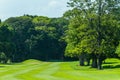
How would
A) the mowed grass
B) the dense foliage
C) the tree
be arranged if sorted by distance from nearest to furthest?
the mowed grass
the tree
the dense foliage

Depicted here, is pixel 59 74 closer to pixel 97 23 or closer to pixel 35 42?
pixel 97 23

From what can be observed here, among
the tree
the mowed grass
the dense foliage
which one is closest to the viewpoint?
the mowed grass

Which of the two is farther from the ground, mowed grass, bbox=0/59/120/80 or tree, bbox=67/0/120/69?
tree, bbox=67/0/120/69

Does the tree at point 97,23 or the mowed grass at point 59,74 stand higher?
the tree at point 97,23

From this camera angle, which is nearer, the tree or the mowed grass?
the mowed grass

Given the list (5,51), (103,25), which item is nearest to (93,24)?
(103,25)

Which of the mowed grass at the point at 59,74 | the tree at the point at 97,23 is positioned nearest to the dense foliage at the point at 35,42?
the tree at the point at 97,23

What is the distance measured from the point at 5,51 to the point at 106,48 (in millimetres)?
75041

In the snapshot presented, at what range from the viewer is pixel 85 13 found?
265 feet

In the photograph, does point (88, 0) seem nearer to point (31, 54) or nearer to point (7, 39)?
point (7, 39)

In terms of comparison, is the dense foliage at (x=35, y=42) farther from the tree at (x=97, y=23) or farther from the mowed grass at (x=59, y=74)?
the mowed grass at (x=59, y=74)

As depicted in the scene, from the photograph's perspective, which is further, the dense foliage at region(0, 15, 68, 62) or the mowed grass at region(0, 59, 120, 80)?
the dense foliage at region(0, 15, 68, 62)

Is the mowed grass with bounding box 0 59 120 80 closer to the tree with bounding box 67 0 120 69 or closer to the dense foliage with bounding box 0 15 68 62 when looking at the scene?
the tree with bounding box 67 0 120 69

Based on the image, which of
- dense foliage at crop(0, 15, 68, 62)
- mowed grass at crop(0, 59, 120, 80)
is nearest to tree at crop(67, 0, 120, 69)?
mowed grass at crop(0, 59, 120, 80)
